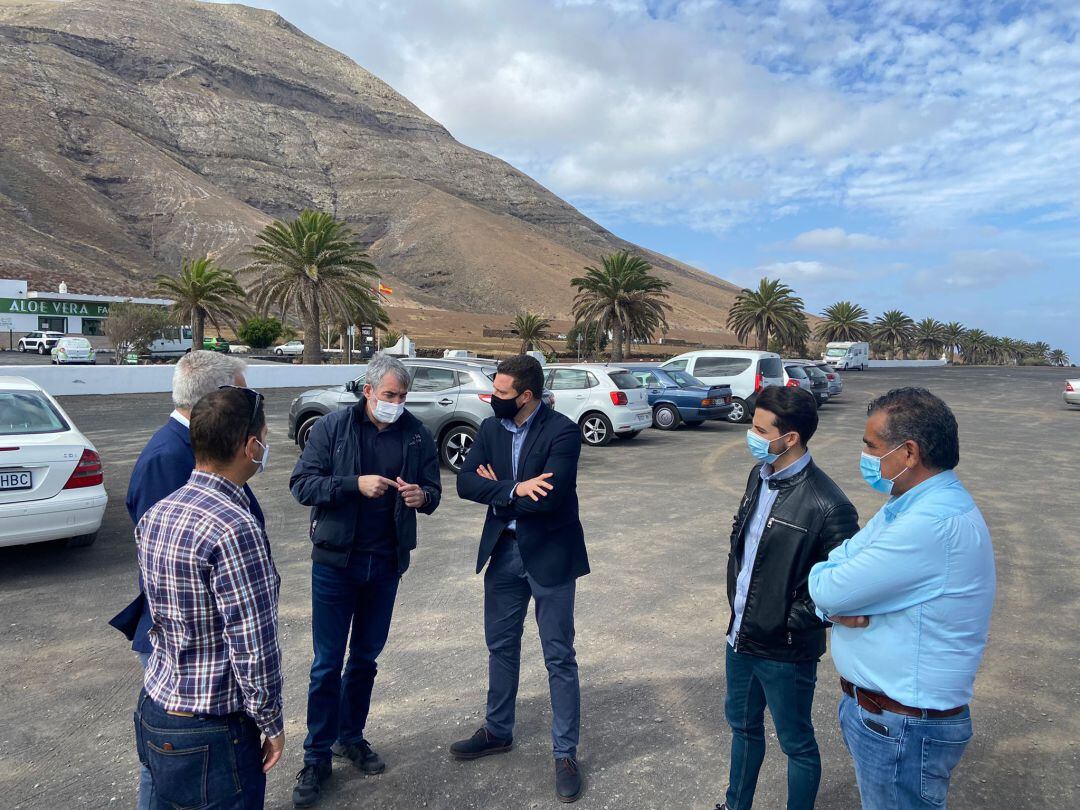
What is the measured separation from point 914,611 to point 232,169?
146 m

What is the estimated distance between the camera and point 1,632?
15.8ft

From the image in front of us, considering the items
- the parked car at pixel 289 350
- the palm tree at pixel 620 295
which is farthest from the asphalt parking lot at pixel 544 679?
the parked car at pixel 289 350

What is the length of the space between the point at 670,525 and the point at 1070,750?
4582 millimetres

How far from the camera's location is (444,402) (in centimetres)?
1128

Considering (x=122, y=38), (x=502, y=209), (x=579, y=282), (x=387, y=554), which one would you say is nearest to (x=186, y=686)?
(x=387, y=554)

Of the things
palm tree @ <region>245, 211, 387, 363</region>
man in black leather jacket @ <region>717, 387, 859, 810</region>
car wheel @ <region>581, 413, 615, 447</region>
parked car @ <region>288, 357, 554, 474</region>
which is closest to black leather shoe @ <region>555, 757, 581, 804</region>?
man in black leather jacket @ <region>717, 387, 859, 810</region>

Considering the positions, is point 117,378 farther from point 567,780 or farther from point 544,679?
point 567,780

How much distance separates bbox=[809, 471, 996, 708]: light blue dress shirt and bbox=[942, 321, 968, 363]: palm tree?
11666 cm

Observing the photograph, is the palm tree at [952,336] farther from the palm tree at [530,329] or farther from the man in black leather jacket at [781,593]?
the man in black leather jacket at [781,593]

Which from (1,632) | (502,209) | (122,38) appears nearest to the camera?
(1,632)

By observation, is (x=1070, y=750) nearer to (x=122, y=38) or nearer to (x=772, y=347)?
(x=772, y=347)

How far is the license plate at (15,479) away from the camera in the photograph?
18.6 feet

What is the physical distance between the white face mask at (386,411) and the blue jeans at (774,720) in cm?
182

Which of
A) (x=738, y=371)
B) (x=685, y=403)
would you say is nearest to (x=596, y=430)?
(x=685, y=403)
